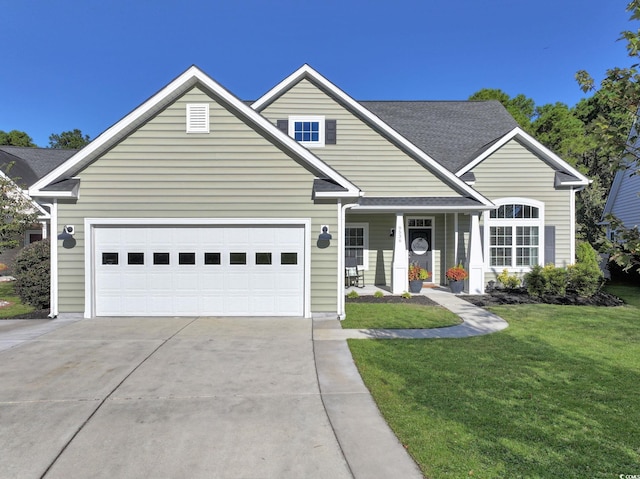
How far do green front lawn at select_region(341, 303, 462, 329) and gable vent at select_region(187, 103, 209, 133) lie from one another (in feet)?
18.7

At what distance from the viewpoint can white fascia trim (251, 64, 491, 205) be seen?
12.4 m

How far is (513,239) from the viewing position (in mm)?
13266

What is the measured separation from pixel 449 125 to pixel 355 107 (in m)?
5.52

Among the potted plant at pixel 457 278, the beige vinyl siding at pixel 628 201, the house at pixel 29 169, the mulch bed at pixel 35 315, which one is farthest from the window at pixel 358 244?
the beige vinyl siding at pixel 628 201

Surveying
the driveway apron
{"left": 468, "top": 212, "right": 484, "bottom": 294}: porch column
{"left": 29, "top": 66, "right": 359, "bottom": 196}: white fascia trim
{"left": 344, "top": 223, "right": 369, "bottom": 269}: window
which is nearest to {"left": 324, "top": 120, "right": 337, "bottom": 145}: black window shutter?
{"left": 344, "top": 223, "right": 369, "bottom": 269}: window

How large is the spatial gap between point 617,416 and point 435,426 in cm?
211

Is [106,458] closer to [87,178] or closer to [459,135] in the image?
[87,178]

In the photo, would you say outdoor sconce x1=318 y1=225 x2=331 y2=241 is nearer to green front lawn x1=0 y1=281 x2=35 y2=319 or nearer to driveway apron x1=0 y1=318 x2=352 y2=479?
driveway apron x1=0 y1=318 x2=352 y2=479

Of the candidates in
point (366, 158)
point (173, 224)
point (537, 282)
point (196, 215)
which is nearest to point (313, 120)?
point (366, 158)

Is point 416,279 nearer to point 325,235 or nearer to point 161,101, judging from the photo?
point 325,235

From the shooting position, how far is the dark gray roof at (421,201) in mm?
11992

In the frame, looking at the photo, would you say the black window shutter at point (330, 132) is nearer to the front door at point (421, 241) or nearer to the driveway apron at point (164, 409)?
the front door at point (421, 241)

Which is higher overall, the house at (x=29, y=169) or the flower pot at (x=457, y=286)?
the house at (x=29, y=169)

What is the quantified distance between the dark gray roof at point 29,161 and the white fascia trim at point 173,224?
1282 cm
